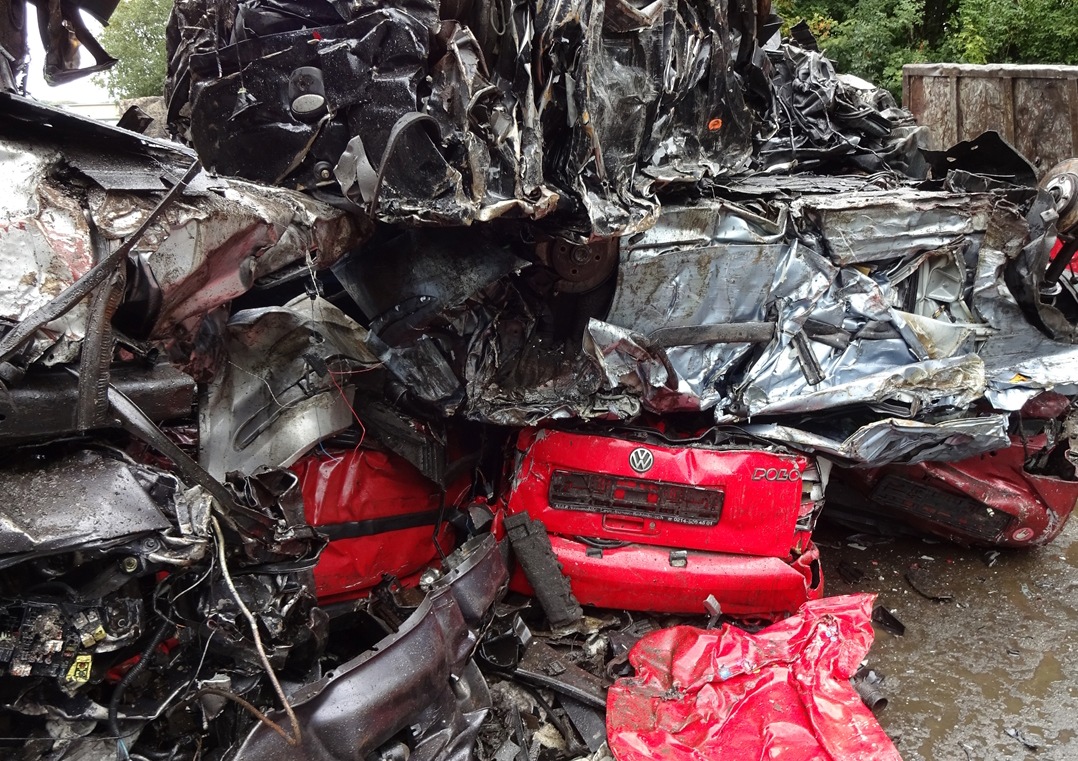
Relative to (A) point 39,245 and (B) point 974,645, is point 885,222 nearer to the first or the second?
(B) point 974,645

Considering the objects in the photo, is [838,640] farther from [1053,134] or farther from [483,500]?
[1053,134]

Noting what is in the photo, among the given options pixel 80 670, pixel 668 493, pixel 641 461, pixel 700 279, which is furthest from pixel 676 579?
pixel 80 670

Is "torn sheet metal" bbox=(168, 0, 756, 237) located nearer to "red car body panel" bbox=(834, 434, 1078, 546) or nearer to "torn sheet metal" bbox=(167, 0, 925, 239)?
"torn sheet metal" bbox=(167, 0, 925, 239)

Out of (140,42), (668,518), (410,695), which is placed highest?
(140,42)

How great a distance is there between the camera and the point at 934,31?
1002cm

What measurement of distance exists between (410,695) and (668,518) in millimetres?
1298

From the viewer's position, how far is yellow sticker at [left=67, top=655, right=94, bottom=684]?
173cm

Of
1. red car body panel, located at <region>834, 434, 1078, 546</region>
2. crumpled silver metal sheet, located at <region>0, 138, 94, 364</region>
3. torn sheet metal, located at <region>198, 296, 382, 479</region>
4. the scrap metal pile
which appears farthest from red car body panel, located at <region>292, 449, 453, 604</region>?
red car body panel, located at <region>834, 434, 1078, 546</region>

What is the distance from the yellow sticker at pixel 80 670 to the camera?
1.73 metres

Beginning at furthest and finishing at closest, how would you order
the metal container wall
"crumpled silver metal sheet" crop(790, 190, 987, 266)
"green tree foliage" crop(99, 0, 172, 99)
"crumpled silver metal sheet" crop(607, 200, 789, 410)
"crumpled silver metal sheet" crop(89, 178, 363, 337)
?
"green tree foliage" crop(99, 0, 172, 99), the metal container wall, "crumpled silver metal sheet" crop(790, 190, 987, 266), "crumpled silver metal sheet" crop(607, 200, 789, 410), "crumpled silver metal sheet" crop(89, 178, 363, 337)

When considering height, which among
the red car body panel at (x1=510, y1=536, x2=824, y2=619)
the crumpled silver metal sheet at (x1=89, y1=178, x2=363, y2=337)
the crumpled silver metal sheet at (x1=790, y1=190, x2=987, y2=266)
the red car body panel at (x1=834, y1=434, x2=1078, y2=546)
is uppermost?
the crumpled silver metal sheet at (x1=89, y1=178, x2=363, y2=337)

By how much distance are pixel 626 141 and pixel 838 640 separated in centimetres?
202

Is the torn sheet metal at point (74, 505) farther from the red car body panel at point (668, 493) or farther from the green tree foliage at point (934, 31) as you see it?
the green tree foliage at point (934, 31)

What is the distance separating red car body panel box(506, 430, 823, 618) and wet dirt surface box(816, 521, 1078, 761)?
583mm
